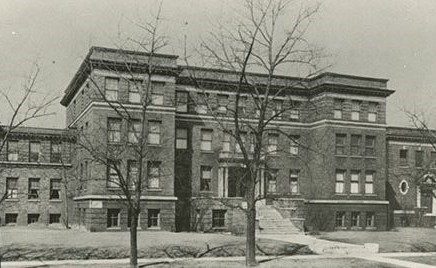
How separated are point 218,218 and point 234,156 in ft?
15.4

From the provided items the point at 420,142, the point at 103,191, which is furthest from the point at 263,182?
the point at 420,142

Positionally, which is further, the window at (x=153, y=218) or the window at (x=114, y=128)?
the window at (x=153, y=218)

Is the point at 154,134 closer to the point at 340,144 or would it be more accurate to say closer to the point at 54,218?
the point at 54,218

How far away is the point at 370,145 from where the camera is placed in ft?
153

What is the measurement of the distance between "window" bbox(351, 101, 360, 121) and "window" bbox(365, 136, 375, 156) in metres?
1.80

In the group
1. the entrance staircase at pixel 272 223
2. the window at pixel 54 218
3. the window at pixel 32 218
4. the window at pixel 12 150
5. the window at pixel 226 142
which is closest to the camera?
the entrance staircase at pixel 272 223

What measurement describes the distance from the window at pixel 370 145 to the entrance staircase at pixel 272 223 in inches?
378

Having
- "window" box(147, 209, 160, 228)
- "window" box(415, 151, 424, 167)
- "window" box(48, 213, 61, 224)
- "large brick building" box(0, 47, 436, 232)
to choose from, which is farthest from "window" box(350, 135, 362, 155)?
"window" box(48, 213, 61, 224)

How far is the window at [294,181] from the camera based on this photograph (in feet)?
155

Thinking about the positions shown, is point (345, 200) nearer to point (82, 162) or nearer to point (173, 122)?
point (173, 122)

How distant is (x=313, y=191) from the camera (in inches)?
1804

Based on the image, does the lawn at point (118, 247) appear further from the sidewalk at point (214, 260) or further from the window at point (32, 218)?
the window at point (32, 218)

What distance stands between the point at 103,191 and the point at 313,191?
16466mm

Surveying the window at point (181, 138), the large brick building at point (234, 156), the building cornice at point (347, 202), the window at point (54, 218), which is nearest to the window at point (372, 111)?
the large brick building at point (234, 156)
